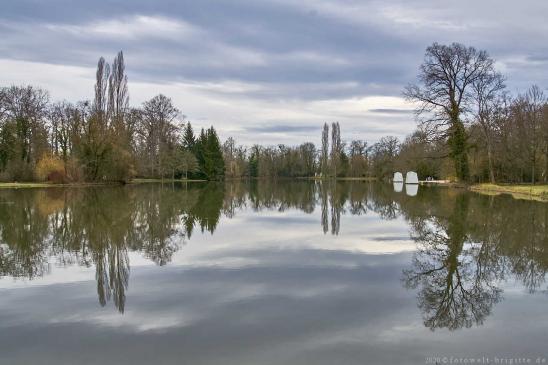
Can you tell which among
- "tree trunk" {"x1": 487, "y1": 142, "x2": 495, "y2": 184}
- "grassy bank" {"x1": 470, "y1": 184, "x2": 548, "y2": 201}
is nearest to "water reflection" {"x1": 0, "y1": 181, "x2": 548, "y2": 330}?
"grassy bank" {"x1": 470, "y1": 184, "x2": 548, "y2": 201}

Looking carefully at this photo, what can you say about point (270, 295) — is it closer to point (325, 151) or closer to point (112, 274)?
point (112, 274)

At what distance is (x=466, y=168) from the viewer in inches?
1658

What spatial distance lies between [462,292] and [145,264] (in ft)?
18.3

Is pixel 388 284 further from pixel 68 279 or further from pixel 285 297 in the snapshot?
pixel 68 279

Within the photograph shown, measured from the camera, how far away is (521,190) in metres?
31.6

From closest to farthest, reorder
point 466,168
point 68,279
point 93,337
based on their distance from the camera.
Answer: point 93,337 < point 68,279 < point 466,168

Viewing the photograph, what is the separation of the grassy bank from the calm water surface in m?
15.6

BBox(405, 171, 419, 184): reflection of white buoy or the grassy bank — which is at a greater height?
BBox(405, 171, 419, 184): reflection of white buoy

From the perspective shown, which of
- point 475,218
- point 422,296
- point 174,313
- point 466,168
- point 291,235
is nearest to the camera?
point 174,313

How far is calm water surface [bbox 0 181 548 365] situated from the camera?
479 cm

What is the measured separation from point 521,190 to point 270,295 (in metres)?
29.6

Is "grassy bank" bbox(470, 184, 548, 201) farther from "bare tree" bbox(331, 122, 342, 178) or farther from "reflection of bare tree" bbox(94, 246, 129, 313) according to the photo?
"bare tree" bbox(331, 122, 342, 178)

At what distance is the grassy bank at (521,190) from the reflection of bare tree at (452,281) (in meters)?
17.8

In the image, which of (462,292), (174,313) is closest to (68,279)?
(174,313)
